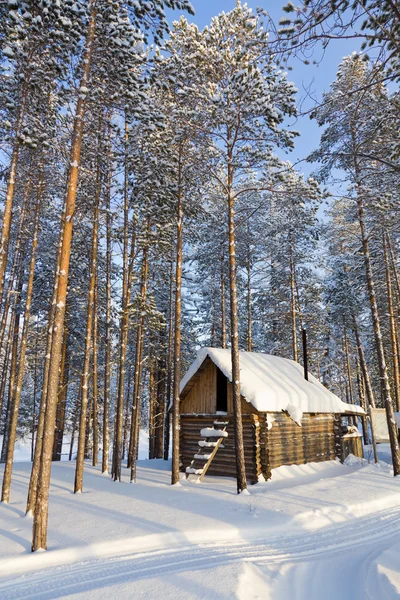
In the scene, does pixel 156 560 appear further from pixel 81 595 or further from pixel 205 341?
pixel 205 341

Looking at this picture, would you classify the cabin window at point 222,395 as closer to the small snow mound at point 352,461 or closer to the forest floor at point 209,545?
the small snow mound at point 352,461

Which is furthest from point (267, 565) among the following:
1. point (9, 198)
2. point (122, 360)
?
point (9, 198)

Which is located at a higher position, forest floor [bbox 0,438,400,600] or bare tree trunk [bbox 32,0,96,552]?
bare tree trunk [bbox 32,0,96,552]

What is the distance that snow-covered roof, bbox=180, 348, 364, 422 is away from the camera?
597 inches

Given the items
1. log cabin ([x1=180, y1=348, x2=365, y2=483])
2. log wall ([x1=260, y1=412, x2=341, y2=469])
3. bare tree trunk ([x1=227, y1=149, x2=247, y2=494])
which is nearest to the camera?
bare tree trunk ([x1=227, y1=149, x2=247, y2=494])

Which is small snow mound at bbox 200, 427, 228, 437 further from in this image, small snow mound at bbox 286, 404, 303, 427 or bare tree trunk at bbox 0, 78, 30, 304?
bare tree trunk at bbox 0, 78, 30, 304

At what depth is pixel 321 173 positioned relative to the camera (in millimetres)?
16203

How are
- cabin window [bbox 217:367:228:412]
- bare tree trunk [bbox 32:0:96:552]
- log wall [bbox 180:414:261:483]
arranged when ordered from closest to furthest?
bare tree trunk [bbox 32:0:96:552], log wall [bbox 180:414:261:483], cabin window [bbox 217:367:228:412]

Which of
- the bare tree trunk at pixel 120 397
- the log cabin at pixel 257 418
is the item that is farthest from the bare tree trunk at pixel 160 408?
the bare tree trunk at pixel 120 397

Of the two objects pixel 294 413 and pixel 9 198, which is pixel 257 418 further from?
pixel 9 198

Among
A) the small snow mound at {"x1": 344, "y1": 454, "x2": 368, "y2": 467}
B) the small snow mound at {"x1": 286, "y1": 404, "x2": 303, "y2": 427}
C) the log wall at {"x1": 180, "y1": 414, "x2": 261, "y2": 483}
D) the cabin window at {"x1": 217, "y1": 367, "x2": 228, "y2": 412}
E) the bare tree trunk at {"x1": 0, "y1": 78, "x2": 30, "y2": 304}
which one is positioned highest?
the bare tree trunk at {"x1": 0, "y1": 78, "x2": 30, "y2": 304}

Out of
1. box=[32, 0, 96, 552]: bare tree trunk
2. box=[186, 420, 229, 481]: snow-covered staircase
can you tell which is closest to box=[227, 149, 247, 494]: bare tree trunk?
box=[186, 420, 229, 481]: snow-covered staircase

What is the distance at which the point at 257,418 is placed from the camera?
49.6ft

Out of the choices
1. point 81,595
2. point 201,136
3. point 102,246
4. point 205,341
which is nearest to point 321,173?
point 201,136
